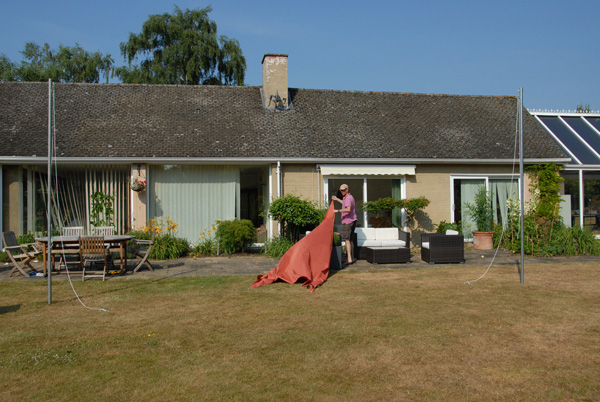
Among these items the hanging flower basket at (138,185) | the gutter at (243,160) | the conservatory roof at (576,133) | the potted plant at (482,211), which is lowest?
the potted plant at (482,211)

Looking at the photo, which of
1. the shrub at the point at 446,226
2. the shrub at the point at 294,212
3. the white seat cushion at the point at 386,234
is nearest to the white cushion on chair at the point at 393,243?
the white seat cushion at the point at 386,234

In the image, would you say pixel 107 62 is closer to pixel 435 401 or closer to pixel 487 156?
pixel 487 156

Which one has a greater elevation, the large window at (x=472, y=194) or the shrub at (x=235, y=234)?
the large window at (x=472, y=194)

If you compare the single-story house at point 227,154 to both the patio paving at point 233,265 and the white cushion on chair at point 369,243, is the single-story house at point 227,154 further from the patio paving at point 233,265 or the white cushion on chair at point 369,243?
the white cushion on chair at point 369,243

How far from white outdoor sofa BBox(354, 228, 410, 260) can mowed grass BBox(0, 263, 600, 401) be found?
343 centimetres

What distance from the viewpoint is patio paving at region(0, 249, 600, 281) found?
997cm

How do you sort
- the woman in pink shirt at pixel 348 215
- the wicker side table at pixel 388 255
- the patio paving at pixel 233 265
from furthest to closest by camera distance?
the wicker side table at pixel 388 255 < the woman in pink shirt at pixel 348 215 < the patio paving at pixel 233 265

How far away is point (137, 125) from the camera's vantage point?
14562 mm

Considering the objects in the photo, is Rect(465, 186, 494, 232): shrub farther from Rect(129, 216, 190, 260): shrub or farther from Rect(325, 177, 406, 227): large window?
Answer: Rect(129, 216, 190, 260): shrub

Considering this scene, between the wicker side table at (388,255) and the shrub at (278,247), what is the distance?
2297 mm

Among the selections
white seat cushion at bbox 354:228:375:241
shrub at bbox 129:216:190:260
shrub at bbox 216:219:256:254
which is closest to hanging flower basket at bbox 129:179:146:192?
shrub at bbox 129:216:190:260

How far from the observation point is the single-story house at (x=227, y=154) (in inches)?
529

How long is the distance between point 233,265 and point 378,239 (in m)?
3.85

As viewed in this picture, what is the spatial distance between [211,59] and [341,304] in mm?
27368
